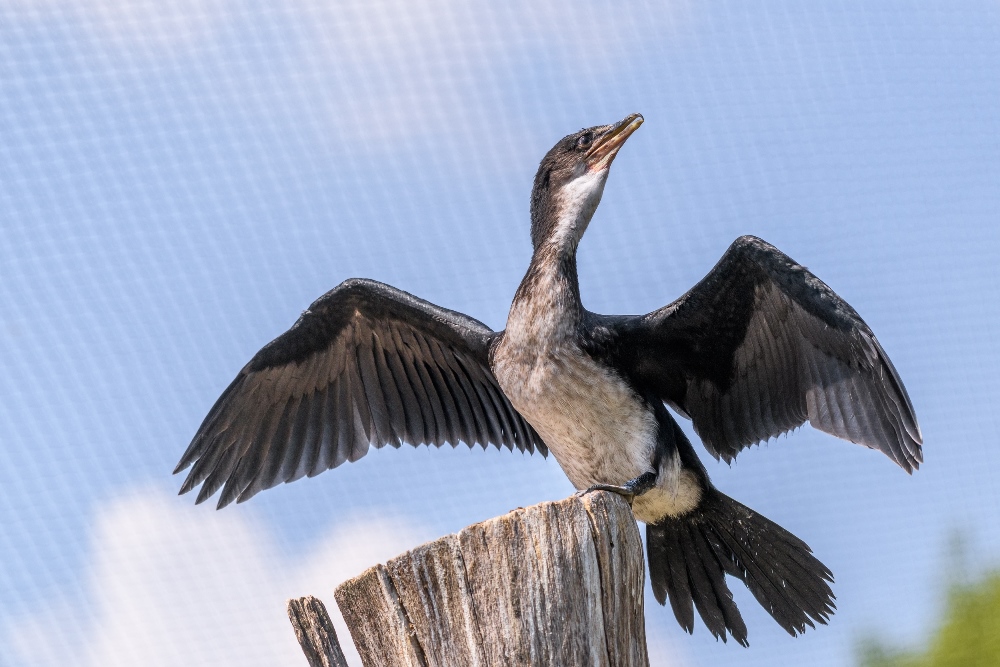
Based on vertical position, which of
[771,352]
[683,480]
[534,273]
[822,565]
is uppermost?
[534,273]

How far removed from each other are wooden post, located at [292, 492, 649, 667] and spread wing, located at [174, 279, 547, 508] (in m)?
1.96

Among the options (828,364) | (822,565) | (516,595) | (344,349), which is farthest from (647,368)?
(516,595)

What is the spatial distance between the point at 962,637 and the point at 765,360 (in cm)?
417

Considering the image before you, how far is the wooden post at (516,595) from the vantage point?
2291 mm

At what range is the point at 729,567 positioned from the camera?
153 inches

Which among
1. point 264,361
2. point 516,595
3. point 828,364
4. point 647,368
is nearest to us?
point 516,595

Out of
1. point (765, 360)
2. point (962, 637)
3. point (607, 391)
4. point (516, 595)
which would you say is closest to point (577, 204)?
point (607, 391)

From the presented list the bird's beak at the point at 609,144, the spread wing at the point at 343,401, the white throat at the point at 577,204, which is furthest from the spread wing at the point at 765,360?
the spread wing at the point at 343,401

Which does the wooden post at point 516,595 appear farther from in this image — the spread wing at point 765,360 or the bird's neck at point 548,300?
the spread wing at point 765,360

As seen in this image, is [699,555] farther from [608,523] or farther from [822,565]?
[608,523]

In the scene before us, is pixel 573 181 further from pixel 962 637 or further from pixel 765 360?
pixel 962 637

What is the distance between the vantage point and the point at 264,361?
4.42 meters

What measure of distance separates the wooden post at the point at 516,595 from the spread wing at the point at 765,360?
1.35 meters

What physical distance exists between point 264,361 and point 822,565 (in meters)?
2.13
